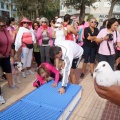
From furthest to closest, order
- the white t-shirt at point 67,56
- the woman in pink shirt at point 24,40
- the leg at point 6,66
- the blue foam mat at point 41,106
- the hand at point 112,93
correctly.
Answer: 1. the woman in pink shirt at point 24,40
2. the leg at point 6,66
3. the white t-shirt at point 67,56
4. the blue foam mat at point 41,106
5. the hand at point 112,93

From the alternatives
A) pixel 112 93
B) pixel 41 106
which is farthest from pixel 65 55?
pixel 112 93

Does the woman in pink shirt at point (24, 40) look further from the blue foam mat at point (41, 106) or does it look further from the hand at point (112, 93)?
the hand at point (112, 93)

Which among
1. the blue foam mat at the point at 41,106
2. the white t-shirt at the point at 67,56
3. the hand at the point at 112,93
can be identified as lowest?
the blue foam mat at the point at 41,106

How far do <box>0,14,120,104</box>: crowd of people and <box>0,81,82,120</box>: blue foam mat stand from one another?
199 mm

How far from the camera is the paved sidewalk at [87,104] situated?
3240mm

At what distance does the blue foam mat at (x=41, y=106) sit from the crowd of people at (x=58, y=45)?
20cm

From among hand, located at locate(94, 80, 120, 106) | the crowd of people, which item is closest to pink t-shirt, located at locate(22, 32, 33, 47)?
the crowd of people

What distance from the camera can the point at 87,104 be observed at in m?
3.69

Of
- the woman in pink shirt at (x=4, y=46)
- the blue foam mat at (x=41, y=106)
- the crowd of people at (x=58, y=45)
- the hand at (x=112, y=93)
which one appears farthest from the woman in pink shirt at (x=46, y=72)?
the hand at (x=112, y=93)

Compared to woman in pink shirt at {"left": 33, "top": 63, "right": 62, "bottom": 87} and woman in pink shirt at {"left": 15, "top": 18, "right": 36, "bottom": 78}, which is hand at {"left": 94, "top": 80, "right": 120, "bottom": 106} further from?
woman in pink shirt at {"left": 15, "top": 18, "right": 36, "bottom": 78}

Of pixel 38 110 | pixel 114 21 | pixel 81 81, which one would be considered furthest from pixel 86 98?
pixel 114 21

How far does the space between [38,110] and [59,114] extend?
1.10ft

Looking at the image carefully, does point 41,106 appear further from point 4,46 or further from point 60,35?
point 60,35

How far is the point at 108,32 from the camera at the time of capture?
4.37 metres
